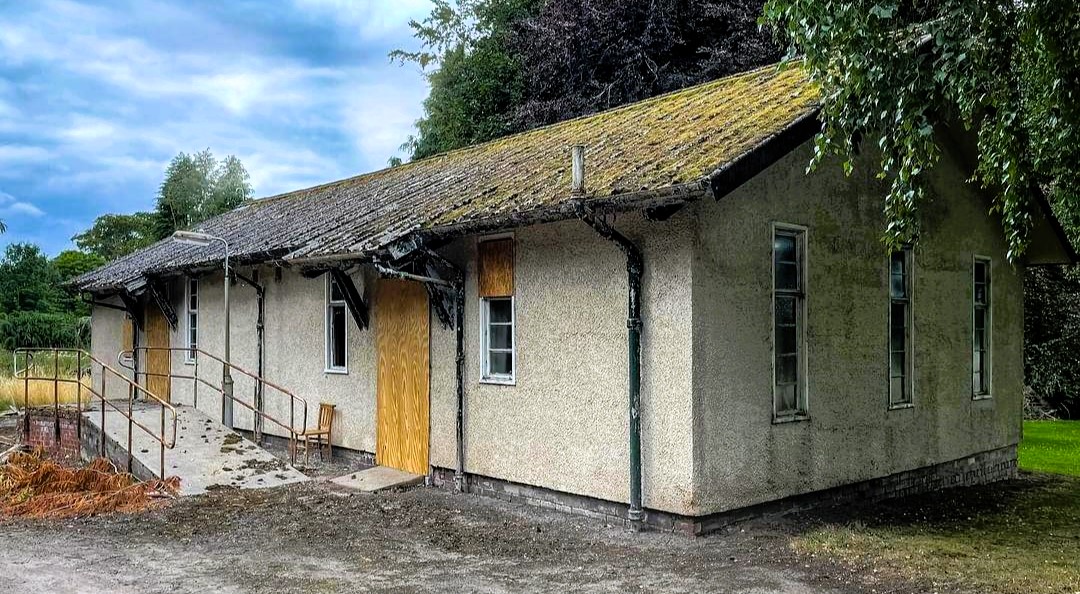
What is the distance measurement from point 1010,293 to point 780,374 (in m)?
5.59

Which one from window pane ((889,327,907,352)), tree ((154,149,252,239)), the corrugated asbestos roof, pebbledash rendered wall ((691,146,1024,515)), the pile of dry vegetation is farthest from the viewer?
tree ((154,149,252,239))

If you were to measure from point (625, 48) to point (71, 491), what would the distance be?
18456 mm

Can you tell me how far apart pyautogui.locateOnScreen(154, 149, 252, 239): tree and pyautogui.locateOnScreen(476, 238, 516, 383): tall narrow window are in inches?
1658

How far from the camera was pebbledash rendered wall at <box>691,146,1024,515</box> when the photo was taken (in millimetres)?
8320

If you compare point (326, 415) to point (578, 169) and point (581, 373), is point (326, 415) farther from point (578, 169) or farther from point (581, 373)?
point (578, 169)

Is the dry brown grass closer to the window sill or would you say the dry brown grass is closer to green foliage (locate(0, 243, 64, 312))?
the window sill

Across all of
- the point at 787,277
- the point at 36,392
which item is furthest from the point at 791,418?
the point at 36,392

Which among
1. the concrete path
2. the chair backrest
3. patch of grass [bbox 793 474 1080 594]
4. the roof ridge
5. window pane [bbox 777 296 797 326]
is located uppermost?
the roof ridge

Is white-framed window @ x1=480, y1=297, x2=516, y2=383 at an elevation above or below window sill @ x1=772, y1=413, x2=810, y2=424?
above

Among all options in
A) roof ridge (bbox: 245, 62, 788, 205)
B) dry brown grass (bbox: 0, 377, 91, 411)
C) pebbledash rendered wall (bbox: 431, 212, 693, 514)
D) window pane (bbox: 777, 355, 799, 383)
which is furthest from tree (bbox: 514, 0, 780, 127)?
window pane (bbox: 777, 355, 799, 383)

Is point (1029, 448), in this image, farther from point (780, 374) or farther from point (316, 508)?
point (316, 508)

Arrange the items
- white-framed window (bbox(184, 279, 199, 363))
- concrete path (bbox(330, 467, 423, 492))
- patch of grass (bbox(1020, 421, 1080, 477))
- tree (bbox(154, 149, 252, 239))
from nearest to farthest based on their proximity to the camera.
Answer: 1. concrete path (bbox(330, 467, 423, 492))
2. patch of grass (bbox(1020, 421, 1080, 477))
3. white-framed window (bbox(184, 279, 199, 363))
4. tree (bbox(154, 149, 252, 239))

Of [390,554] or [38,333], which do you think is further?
[38,333]

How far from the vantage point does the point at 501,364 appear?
10.2m
